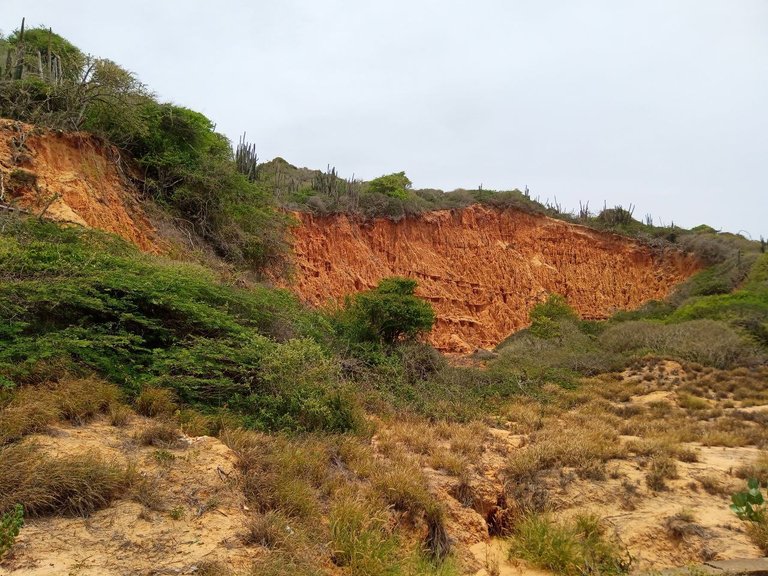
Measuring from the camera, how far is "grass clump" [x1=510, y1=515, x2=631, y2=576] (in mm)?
5754

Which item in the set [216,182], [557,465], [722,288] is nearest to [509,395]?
[557,465]

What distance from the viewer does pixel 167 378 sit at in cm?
665

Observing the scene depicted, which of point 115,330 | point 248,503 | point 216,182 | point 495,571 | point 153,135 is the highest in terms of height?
point 153,135

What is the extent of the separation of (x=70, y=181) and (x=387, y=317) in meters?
9.30

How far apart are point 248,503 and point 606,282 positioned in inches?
1388

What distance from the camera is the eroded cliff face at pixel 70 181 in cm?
1101

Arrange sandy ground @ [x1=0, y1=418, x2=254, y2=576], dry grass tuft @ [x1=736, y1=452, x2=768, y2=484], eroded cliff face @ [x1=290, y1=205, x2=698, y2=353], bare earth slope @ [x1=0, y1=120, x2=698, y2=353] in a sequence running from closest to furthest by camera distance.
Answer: sandy ground @ [x1=0, y1=418, x2=254, y2=576]
dry grass tuft @ [x1=736, y1=452, x2=768, y2=484]
bare earth slope @ [x1=0, y1=120, x2=698, y2=353]
eroded cliff face @ [x1=290, y1=205, x2=698, y2=353]

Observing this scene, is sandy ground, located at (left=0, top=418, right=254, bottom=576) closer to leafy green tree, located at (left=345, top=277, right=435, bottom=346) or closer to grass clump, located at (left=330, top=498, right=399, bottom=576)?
grass clump, located at (left=330, top=498, right=399, bottom=576)

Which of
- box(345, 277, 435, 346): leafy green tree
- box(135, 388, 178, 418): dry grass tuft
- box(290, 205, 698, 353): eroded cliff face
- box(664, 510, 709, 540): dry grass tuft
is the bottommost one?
box(664, 510, 709, 540): dry grass tuft

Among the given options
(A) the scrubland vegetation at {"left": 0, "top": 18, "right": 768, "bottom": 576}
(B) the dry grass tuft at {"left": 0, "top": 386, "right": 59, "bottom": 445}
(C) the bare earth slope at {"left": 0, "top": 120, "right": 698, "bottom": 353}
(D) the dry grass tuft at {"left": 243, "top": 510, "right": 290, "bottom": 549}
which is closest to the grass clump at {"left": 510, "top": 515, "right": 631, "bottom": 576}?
(A) the scrubland vegetation at {"left": 0, "top": 18, "right": 768, "bottom": 576}

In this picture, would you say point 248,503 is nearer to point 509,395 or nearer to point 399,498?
point 399,498

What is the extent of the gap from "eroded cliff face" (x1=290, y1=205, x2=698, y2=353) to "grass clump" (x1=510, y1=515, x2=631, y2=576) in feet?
57.9

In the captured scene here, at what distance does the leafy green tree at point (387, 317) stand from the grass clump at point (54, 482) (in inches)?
439

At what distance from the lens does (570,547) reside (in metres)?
5.96
